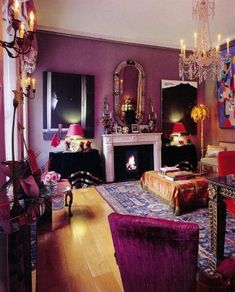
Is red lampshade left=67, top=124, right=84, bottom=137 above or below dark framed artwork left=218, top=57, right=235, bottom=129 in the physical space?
below

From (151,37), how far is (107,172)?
349cm

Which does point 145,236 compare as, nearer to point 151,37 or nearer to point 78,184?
point 78,184

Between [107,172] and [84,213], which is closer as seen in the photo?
[84,213]

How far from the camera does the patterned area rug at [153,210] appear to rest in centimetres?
239

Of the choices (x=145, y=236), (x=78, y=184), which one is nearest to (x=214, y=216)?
(x=145, y=236)

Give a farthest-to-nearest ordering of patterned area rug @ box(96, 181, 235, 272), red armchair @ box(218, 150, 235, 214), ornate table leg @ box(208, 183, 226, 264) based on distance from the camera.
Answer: red armchair @ box(218, 150, 235, 214) < patterned area rug @ box(96, 181, 235, 272) < ornate table leg @ box(208, 183, 226, 264)

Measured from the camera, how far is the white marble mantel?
210 inches

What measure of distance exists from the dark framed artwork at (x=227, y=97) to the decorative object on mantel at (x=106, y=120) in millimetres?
3000

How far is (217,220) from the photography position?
206 centimetres

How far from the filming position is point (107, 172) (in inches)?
210

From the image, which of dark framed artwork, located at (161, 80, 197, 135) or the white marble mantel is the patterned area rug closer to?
the white marble mantel

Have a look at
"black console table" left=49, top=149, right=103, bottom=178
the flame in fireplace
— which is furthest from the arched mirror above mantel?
"black console table" left=49, top=149, right=103, bottom=178

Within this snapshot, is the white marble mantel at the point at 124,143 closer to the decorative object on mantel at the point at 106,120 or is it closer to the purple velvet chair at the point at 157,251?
the decorative object on mantel at the point at 106,120

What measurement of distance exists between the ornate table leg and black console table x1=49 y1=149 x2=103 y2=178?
→ 10.6 feet
